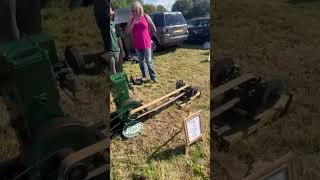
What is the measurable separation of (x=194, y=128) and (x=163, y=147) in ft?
1.35

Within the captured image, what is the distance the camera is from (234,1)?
14.4ft

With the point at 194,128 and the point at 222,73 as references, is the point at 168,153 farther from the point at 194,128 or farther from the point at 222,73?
the point at 222,73

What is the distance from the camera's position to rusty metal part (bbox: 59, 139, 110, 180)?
9.78 ft

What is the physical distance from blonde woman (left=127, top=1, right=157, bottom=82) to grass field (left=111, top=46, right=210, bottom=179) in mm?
212

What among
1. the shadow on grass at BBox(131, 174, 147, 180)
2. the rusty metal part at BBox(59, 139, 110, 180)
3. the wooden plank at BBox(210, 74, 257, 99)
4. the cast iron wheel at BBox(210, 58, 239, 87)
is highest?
the cast iron wheel at BBox(210, 58, 239, 87)

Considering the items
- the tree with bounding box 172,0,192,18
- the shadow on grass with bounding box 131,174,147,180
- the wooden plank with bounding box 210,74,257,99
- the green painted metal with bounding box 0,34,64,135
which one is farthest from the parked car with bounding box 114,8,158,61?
the shadow on grass with bounding box 131,174,147,180

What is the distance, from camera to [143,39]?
4832mm

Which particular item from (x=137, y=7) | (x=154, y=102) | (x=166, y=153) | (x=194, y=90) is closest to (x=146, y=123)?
(x=154, y=102)

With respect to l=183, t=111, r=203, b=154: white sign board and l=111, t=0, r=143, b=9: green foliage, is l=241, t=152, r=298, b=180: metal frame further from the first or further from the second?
l=111, t=0, r=143, b=9: green foliage

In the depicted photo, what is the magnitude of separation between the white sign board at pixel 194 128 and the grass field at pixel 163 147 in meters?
0.16

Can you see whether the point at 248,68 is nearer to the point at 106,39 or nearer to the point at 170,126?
the point at 170,126

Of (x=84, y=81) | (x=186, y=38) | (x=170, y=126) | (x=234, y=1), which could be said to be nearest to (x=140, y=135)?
(x=170, y=126)

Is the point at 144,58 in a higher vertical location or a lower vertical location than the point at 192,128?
higher

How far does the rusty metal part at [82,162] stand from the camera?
2980 millimetres
